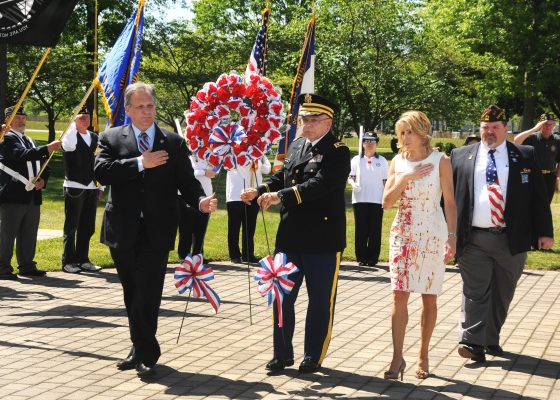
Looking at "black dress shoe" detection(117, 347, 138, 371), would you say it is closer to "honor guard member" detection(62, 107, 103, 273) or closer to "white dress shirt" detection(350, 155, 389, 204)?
"honor guard member" detection(62, 107, 103, 273)

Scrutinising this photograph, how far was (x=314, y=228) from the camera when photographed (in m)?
7.35

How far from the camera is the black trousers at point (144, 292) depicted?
7152 millimetres

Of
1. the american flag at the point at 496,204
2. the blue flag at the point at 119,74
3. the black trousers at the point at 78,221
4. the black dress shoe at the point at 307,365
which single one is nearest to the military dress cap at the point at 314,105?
the american flag at the point at 496,204

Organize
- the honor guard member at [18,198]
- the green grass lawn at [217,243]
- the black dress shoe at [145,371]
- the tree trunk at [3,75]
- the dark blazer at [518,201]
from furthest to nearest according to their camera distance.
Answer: the green grass lawn at [217,243]
the honor guard member at [18,198]
the tree trunk at [3,75]
the dark blazer at [518,201]
the black dress shoe at [145,371]

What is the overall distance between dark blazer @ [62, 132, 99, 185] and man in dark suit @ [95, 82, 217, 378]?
5733 mm

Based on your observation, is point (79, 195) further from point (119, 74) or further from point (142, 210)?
point (142, 210)

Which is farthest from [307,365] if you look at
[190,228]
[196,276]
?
[190,228]

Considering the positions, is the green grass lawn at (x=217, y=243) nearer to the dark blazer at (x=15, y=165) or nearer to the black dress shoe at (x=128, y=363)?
the dark blazer at (x=15, y=165)

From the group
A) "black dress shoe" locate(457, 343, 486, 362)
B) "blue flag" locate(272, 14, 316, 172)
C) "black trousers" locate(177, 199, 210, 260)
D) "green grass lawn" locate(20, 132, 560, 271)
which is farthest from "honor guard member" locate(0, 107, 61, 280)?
"black dress shoe" locate(457, 343, 486, 362)

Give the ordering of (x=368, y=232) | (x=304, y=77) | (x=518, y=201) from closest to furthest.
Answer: (x=518, y=201)
(x=368, y=232)
(x=304, y=77)

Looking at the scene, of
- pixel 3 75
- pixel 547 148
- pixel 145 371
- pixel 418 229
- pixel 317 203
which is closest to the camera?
pixel 145 371

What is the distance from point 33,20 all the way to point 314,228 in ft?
13.9

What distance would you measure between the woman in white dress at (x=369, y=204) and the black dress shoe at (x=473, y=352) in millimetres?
6189

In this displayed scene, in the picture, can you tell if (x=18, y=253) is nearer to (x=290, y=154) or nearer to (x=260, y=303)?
(x=260, y=303)
